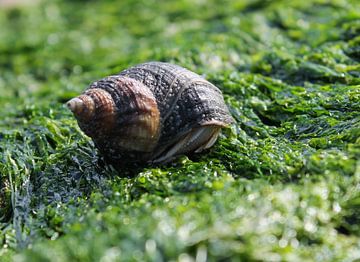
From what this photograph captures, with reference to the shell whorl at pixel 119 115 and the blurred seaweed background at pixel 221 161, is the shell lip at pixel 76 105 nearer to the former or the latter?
the shell whorl at pixel 119 115

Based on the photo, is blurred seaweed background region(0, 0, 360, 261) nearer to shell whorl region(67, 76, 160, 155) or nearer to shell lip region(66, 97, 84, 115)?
shell whorl region(67, 76, 160, 155)

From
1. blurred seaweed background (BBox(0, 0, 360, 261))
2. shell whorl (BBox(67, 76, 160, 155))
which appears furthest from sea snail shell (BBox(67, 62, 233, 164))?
blurred seaweed background (BBox(0, 0, 360, 261))

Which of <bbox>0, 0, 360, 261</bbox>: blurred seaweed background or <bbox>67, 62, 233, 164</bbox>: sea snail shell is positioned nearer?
<bbox>0, 0, 360, 261</bbox>: blurred seaweed background

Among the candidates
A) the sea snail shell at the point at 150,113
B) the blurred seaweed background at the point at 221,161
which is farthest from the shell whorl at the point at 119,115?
the blurred seaweed background at the point at 221,161

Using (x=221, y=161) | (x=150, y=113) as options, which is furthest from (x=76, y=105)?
(x=221, y=161)

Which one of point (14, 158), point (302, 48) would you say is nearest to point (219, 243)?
point (14, 158)

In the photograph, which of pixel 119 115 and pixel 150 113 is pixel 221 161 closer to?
pixel 150 113
